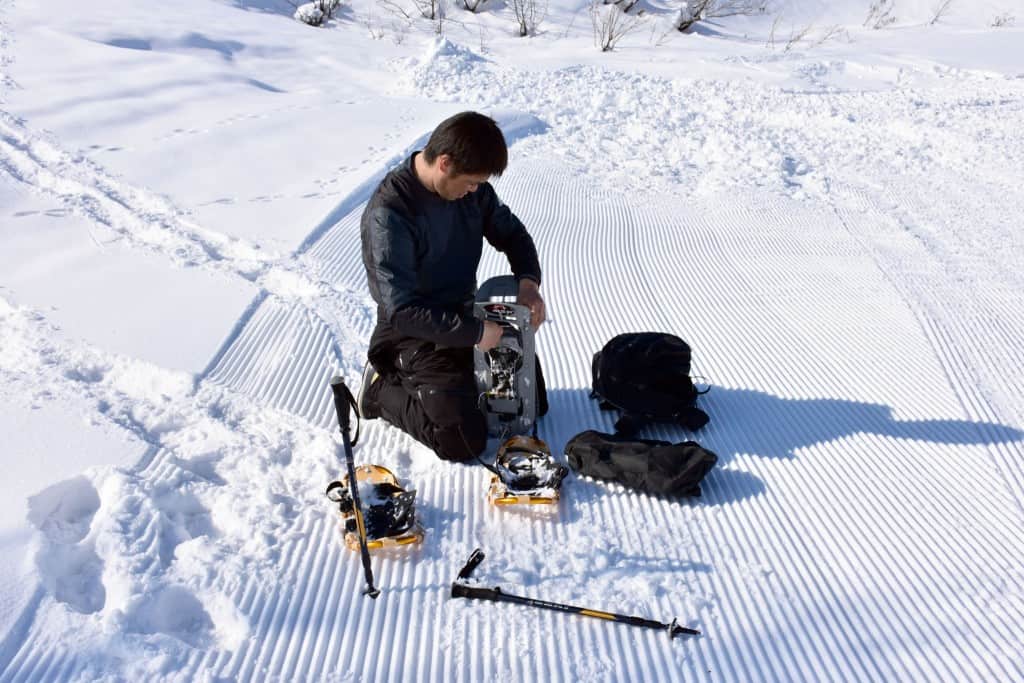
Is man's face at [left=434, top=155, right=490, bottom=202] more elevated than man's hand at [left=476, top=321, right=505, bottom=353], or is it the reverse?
man's face at [left=434, top=155, right=490, bottom=202]

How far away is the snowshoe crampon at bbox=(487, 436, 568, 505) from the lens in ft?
8.11

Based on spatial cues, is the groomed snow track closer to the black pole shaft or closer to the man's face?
the black pole shaft

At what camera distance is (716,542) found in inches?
94.0

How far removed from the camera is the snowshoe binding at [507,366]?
2.64 m

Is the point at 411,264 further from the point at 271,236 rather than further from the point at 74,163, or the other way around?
the point at 74,163

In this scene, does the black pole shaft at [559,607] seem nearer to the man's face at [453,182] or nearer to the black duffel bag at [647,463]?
the black duffel bag at [647,463]

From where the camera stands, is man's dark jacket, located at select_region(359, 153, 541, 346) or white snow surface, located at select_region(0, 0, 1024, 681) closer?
white snow surface, located at select_region(0, 0, 1024, 681)

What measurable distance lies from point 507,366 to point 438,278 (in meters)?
0.39

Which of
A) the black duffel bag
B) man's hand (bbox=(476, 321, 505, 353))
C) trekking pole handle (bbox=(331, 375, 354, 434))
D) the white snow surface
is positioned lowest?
the white snow surface

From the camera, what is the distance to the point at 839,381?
11.2 feet

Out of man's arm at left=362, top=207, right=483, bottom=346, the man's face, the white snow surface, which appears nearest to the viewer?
the white snow surface

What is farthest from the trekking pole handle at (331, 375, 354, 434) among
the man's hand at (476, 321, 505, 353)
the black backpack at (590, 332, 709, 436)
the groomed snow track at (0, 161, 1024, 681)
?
the black backpack at (590, 332, 709, 436)

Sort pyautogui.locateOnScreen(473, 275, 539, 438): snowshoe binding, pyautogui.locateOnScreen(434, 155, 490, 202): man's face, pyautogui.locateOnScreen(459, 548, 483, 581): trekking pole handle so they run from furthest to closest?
pyautogui.locateOnScreen(473, 275, 539, 438): snowshoe binding < pyautogui.locateOnScreen(434, 155, 490, 202): man's face < pyautogui.locateOnScreen(459, 548, 483, 581): trekking pole handle

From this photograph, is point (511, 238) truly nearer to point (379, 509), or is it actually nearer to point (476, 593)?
point (379, 509)
